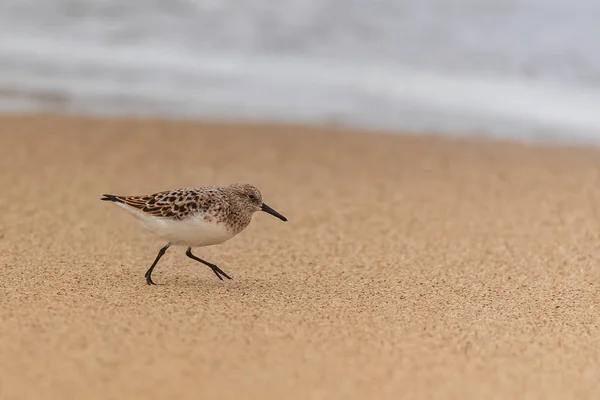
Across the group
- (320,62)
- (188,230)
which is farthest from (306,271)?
(320,62)

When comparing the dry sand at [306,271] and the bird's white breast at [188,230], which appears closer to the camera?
the dry sand at [306,271]

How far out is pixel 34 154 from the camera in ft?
19.7

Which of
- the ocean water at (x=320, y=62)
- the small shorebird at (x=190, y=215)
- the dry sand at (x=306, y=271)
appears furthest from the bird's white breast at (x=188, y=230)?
the ocean water at (x=320, y=62)

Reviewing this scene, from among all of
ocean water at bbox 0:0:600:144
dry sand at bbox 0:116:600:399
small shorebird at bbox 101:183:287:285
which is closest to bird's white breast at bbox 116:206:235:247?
small shorebird at bbox 101:183:287:285

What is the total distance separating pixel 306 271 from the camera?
4363mm

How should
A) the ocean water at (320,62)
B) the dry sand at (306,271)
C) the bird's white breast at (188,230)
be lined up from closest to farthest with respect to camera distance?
the dry sand at (306,271) < the bird's white breast at (188,230) < the ocean water at (320,62)

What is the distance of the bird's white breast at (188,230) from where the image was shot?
4.00 metres

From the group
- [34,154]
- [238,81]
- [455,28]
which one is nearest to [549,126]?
[455,28]

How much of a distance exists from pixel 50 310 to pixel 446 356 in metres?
1.50

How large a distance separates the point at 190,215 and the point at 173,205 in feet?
0.30

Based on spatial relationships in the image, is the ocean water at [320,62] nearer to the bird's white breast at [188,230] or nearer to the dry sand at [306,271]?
the dry sand at [306,271]

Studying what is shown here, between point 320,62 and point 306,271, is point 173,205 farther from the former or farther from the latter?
point 320,62

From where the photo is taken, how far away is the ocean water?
7508mm

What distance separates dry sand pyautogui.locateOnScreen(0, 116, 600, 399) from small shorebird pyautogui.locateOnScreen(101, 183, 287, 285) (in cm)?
22
